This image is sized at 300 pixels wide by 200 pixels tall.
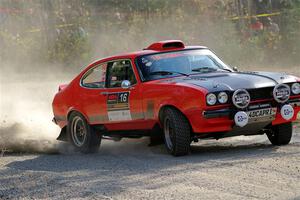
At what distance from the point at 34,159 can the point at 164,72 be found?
229 cm

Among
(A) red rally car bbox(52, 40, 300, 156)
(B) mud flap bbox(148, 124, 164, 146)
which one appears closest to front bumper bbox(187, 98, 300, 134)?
(A) red rally car bbox(52, 40, 300, 156)

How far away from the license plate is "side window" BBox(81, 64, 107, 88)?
2.63 meters

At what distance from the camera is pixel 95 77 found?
1153 cm

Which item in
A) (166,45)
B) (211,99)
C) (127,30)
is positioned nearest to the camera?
(211,99)

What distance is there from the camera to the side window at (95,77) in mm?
11328

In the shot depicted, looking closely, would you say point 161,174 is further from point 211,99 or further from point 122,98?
point 122,98

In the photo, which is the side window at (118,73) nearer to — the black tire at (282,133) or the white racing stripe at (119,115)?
the white racing stripe at (119,115)

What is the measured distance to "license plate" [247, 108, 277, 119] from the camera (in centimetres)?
958

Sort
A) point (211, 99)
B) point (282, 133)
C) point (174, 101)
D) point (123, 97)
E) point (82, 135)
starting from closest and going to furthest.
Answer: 1. point (211, 99)
2. point (174, 101)
3. point (282, 133)
4. point (123, 97)
5. point (82, 135)

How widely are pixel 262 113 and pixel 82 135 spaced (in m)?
3.32

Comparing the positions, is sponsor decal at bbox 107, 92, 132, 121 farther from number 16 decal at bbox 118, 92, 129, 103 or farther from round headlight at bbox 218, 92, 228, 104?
round headlight at bbox 218, 92, 228, 104

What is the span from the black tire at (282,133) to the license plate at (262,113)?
0.53 meters

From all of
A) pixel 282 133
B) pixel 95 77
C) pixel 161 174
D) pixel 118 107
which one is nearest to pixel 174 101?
pixel 118 107

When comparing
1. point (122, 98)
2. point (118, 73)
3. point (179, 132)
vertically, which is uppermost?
point (118, 73)
